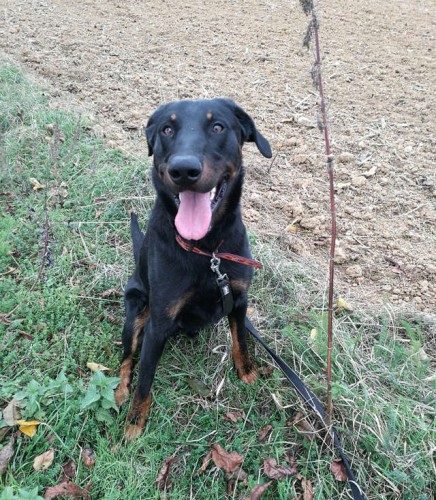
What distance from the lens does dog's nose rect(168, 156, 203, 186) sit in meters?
2.04

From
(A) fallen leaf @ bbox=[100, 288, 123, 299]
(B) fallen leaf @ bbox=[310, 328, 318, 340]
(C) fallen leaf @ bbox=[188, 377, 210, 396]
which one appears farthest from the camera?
(A) fallen leaf @ bbox=[100, 288, 123, 299]

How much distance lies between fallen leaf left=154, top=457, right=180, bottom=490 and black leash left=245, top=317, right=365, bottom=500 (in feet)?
2.77

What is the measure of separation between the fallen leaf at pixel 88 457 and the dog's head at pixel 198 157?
4.35ft

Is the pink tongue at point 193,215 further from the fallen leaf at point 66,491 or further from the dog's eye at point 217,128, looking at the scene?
the fallen leaf at point 66,491

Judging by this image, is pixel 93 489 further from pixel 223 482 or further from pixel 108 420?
pixel 223 482

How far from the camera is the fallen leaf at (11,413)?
2.38 metres

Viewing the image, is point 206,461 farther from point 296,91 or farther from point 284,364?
point 296,91

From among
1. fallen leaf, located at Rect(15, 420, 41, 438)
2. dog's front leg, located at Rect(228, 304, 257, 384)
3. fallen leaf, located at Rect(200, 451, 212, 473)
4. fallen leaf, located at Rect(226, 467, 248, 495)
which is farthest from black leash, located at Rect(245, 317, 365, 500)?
fallen leaf, located at Rect(15, 420, 41, 438)

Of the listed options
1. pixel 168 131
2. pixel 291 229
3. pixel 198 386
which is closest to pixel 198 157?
pixel 168 131

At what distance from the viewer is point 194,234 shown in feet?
7.33

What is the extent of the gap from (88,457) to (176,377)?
2.40ft

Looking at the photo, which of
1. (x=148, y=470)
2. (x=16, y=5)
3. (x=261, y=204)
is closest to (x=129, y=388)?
(x=148, y=470)

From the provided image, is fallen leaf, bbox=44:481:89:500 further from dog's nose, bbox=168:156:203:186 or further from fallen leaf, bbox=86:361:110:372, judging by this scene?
dog's nose, bbox=168:156:203:186

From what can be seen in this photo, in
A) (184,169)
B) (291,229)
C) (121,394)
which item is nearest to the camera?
(184,169)
